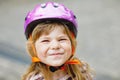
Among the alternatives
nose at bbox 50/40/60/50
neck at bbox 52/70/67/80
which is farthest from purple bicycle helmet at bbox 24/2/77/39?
neck at bbox 52/70/67/80

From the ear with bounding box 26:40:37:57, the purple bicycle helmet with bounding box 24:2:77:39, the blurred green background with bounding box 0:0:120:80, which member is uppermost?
the purple bicycle helmet with bounding box 24:2:77:39

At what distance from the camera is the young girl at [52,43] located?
344 cm

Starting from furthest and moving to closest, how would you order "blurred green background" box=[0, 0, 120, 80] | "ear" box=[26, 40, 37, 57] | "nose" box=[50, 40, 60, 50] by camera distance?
"blurred green background" box=[0, 0, 120, 80] → "ear" box=[26, 40, 37, 57] → "nose" box=[50, 40, 60, 50]

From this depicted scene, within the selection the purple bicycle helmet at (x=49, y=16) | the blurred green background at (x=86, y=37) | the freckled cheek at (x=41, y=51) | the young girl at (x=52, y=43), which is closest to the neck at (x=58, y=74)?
the young girl at (x=52, y=43)

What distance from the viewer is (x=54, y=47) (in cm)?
341

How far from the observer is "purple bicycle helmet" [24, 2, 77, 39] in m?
3.49

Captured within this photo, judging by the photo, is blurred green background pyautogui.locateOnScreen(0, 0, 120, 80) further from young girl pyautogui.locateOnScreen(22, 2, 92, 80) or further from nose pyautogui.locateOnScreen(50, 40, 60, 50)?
nose pyautogui.locateOnScreen(50, 40, 60, 50)

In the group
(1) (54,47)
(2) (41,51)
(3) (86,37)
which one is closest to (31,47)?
(2) (41,51)

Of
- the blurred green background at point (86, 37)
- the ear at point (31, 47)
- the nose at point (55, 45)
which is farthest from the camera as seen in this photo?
the blurred green background at point (86, 37)

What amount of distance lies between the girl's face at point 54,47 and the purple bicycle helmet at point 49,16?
99 mm

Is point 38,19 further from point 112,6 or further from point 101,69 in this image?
point 112,6

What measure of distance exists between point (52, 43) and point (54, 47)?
3 centimetres

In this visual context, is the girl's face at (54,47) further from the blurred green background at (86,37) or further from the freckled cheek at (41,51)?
the blurred green background at (86,37)

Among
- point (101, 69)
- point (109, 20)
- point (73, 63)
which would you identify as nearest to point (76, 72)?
point (73, 63)
